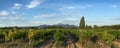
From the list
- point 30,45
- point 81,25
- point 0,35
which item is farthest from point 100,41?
point 81,25

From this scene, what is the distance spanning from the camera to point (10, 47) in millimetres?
27844

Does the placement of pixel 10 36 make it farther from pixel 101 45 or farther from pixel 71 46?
pixel 101 45

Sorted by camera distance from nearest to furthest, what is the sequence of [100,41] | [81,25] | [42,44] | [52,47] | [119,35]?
1. [52,47]
2. [42,44]
3. [100,41]
4. [119,35]
5. [81,25]

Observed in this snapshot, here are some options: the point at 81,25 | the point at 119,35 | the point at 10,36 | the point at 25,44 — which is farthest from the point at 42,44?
the point at 81,25

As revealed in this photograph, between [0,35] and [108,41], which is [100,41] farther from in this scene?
[0,35]

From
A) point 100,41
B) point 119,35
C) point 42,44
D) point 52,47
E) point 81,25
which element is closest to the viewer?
point 52,47

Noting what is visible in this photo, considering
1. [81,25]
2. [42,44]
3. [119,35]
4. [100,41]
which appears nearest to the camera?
[42,44]

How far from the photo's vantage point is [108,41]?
1142 inches

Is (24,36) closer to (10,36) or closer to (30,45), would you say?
(10,36)

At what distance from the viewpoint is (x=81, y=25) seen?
7919cm

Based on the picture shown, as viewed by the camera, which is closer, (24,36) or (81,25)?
(24,36)

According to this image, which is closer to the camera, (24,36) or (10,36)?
(10,36)

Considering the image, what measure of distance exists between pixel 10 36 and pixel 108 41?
10.5 meters

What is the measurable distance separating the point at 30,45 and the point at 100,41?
872cm
